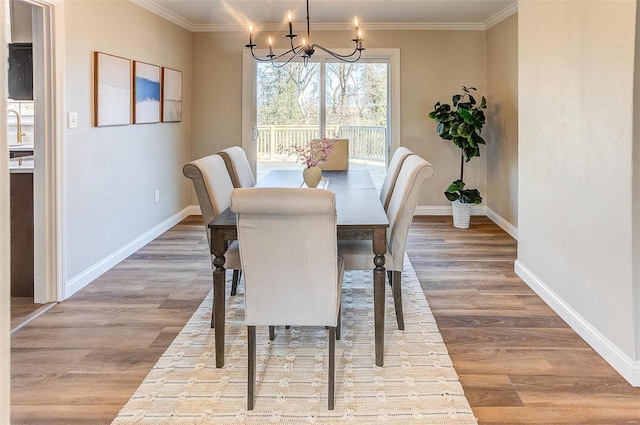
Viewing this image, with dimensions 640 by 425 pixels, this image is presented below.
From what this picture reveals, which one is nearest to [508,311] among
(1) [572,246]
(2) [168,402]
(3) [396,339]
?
(1) [572,246]

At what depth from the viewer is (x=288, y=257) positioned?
197cm

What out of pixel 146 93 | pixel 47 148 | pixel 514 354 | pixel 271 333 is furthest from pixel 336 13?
pixel 514 354

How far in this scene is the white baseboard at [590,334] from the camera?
2.22 meters

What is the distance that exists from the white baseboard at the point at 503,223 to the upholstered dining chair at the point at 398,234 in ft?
8.93

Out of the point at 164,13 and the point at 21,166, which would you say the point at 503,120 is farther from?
the point at 21,166

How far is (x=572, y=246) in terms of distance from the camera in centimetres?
282

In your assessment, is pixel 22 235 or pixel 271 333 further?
pixel 22 235

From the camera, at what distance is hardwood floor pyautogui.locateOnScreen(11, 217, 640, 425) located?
2.03 m

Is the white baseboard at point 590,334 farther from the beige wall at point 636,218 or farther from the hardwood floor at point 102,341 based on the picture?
the hardwood floor at point 102,341

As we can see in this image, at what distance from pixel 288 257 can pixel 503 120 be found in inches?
172

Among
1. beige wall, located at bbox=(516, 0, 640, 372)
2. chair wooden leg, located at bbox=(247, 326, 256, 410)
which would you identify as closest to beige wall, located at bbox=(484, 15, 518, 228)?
beige wall, located at bbox=(516, 0, 640, 372)

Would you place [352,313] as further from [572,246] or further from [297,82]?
[297,82]

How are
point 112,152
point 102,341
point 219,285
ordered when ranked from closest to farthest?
point 219,285 < point 102,341 < point 112,152

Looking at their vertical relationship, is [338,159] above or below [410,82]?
below
